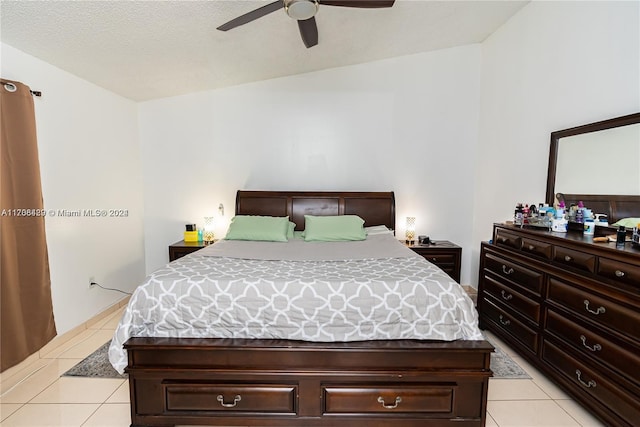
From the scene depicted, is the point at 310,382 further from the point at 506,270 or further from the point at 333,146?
the point at 333,146

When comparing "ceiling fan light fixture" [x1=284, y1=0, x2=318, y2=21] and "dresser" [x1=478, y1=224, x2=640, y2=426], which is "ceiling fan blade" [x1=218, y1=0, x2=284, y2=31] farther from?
"dresser" [x1=478, y1=224, x2=640, y2=426]

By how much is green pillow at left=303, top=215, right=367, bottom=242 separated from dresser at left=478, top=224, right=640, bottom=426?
1276 millimetres

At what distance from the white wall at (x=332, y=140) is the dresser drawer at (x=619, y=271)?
7.26 ft

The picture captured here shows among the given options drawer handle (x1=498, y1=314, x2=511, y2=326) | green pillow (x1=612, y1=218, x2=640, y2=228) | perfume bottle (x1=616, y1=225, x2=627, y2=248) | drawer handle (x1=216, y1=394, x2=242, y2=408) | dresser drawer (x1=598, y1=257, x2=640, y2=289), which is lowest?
drawer handle (x1=216, y1=394, x2=242, y2=408)

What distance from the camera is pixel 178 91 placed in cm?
372

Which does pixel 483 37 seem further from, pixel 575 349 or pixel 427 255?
pixel 575 349

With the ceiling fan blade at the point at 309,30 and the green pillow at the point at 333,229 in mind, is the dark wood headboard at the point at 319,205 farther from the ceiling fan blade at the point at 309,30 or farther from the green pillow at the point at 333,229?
the ceiling fan blade at the point at 309,30

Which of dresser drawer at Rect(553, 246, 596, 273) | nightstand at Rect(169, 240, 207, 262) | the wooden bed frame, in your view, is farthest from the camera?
nightstand at Rect(169, 240, 207, 262)

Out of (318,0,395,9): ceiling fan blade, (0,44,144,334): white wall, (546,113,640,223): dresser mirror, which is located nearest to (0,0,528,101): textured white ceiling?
(0,44,144,334): white wall

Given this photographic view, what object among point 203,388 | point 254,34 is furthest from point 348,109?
point 203,388

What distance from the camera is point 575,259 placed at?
1966 mm

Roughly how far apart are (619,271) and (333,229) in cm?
213

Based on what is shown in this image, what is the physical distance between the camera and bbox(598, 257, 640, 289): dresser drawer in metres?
1.61

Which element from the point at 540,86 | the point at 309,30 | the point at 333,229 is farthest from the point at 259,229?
the point at 540,86
